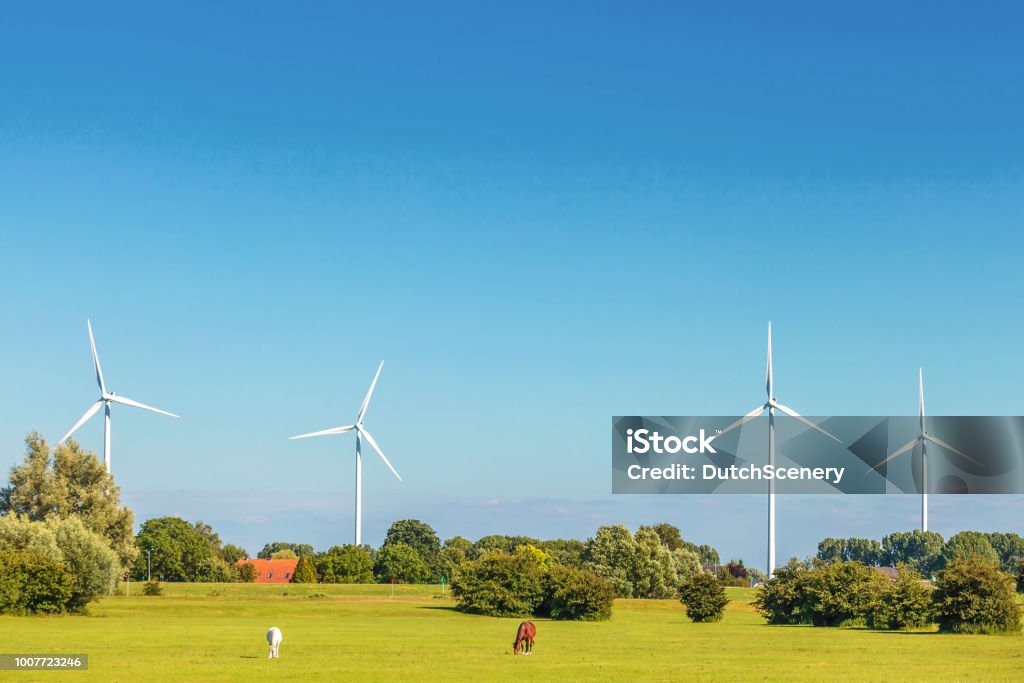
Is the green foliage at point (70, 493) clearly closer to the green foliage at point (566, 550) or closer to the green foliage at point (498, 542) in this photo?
the green foliage at point (566, 550)

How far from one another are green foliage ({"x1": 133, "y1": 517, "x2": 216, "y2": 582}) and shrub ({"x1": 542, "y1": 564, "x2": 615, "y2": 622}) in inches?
3339

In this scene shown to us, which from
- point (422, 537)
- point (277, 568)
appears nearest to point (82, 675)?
point (277, 568)

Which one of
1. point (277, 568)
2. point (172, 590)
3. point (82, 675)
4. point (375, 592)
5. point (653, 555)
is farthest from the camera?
point (277, 568)

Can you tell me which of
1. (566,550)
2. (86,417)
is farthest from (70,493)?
(566,550)

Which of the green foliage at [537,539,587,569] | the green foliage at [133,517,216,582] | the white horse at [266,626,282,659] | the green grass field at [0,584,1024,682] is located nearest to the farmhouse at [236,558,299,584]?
the green foliage at [133,517,216,582]

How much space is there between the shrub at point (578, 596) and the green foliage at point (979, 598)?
959 inches

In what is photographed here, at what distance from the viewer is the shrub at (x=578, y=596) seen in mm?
78062

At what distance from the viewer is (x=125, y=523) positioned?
344 ft

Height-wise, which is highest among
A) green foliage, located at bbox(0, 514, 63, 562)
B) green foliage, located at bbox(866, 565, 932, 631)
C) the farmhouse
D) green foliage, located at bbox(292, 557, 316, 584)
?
green foliage, located at bbox(0, 514, 63, 562)

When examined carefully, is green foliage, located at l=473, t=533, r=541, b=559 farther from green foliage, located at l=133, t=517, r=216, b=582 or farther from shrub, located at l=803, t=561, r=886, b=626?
shrub, located at l=803, t=561, r=886, b=626

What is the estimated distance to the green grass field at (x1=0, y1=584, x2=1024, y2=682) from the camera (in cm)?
3538

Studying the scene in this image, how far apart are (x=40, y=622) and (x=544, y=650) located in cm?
3203

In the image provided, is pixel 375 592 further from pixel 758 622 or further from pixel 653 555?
pixel 758 622

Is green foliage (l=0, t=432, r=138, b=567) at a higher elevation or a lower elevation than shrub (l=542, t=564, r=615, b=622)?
higher
